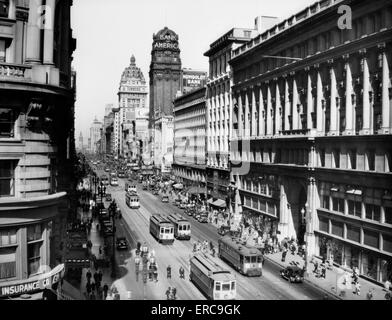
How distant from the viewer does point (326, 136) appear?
45.3 m

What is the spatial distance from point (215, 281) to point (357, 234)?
16.7 m

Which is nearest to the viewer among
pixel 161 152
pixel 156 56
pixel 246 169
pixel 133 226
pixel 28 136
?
pixel 28 136

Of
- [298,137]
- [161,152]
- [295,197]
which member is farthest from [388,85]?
[161,152]

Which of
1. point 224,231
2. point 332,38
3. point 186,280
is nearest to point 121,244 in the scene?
point 186,280

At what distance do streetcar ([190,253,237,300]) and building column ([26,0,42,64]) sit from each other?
59.4 ft

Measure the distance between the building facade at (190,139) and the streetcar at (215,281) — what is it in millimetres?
56416

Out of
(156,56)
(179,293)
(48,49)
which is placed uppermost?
(156,56)

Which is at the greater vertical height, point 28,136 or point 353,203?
point 28,136

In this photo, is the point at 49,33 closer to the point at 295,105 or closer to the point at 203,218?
the point at 295,105

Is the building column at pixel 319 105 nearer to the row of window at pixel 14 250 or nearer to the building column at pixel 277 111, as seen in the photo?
the building column at pixel 277 111
